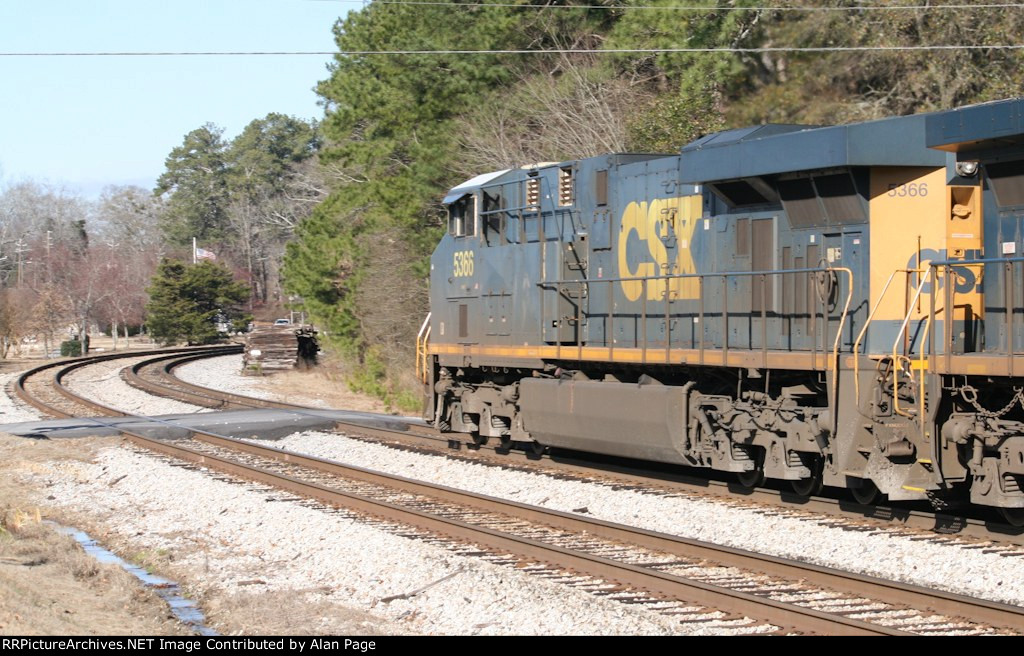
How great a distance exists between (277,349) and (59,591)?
94.2ft

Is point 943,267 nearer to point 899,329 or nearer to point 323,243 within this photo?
point 899,329

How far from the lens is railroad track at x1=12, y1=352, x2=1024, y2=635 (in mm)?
6754

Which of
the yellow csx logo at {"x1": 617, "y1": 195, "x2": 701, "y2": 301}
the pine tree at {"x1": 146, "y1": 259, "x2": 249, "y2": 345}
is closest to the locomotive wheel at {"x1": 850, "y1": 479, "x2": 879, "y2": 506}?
the yellow csx logo at {"x1": 617, "y1": 195, "x2": 701, "y2": 301}

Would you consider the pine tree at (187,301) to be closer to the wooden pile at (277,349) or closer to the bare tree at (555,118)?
the wooden pile at (277,349)

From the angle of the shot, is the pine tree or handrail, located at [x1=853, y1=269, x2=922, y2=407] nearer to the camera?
handrail, located at [x1=853, y1=269, x2=922, y2=407]

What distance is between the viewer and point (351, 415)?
858 inches

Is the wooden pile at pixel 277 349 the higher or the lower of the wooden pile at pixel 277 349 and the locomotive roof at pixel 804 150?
the lower

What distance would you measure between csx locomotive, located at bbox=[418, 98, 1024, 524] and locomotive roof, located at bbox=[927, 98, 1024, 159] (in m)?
0.02

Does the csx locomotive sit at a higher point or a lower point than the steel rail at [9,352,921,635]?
higher

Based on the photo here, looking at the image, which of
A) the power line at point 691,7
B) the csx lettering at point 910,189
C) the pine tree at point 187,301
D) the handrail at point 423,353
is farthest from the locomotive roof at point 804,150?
the pine tree at point 187,301

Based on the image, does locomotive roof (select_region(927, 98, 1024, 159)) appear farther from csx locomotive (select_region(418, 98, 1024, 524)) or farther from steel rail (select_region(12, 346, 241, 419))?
steel rail (select_region(12, 346, 241, 419))

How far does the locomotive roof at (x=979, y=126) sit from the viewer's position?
28.2 feet

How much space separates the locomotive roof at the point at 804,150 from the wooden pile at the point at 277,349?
26273mm

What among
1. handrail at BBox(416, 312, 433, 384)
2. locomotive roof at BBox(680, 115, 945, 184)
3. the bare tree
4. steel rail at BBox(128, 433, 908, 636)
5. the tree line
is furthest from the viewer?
the bare tree
